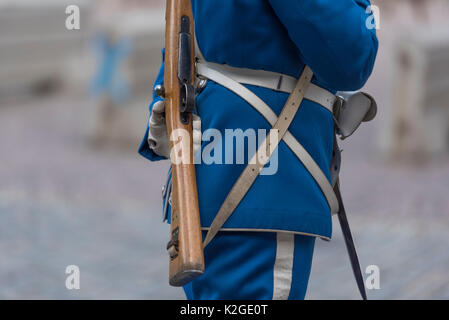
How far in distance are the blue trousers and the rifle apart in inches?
3.5

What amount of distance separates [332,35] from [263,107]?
0.89ft

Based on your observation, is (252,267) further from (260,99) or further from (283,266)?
(260,99)

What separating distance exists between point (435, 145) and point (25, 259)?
4.56 m

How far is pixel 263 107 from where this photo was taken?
218 cm

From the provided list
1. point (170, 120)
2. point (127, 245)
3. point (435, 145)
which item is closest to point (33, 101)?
point (435, 145)

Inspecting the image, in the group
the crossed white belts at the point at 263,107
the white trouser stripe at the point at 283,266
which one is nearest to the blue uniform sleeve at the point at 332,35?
the crossed white belts at the point at 263,107

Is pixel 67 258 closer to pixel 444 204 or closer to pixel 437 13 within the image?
pixel 444 204

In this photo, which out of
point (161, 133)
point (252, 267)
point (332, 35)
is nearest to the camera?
point (332, 35)

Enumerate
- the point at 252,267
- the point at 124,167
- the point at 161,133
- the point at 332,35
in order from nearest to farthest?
1. the point at 332,35
2. the point at 252,267
3. the point at 161,133
4. the point at 124,167

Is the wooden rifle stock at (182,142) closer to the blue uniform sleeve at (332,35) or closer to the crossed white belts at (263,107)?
the crossed white belts at (263,107)

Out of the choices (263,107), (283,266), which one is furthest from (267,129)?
(283,266)

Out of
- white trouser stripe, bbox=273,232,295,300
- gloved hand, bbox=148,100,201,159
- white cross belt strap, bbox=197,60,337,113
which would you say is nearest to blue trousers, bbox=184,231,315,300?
white trouser stripe, bbox=273,232,295,300

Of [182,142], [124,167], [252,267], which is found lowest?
[252,267]

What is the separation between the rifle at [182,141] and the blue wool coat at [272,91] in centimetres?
4
